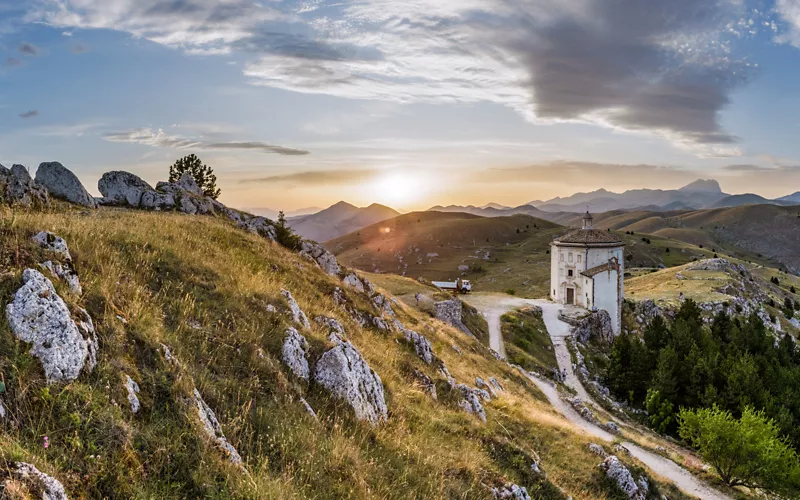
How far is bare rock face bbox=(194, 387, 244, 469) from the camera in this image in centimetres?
655

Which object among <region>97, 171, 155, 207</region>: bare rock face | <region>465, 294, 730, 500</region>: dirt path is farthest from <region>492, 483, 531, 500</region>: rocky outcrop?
<region>97, 171, 155, 207</region>: bare rock face

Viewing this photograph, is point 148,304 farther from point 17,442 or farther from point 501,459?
point 501,459

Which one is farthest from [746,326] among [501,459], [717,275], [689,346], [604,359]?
[501,459]

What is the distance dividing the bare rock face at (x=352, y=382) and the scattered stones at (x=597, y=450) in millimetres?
10789

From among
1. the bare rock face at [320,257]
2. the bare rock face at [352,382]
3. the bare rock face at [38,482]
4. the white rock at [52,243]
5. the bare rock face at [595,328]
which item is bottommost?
the bare rock face at [595,328]

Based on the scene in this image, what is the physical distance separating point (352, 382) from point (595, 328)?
55.4m

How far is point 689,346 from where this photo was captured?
46156 millimetres

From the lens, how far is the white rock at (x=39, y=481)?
455cm

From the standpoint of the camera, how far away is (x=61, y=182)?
2634cm

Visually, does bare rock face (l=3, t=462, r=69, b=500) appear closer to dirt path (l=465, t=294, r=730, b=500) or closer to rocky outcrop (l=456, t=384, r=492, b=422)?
rocky outcrop (l=456, t=384, r=492, b=422)

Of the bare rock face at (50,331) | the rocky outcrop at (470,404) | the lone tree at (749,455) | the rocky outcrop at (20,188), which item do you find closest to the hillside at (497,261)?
the lone tree at (749,455)

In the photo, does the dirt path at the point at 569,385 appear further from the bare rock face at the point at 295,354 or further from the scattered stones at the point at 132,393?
the scattered stones at the point at 132,393

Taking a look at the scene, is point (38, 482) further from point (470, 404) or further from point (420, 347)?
point (420, 347)

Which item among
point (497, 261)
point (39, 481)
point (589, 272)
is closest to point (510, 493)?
point (39, 481)
